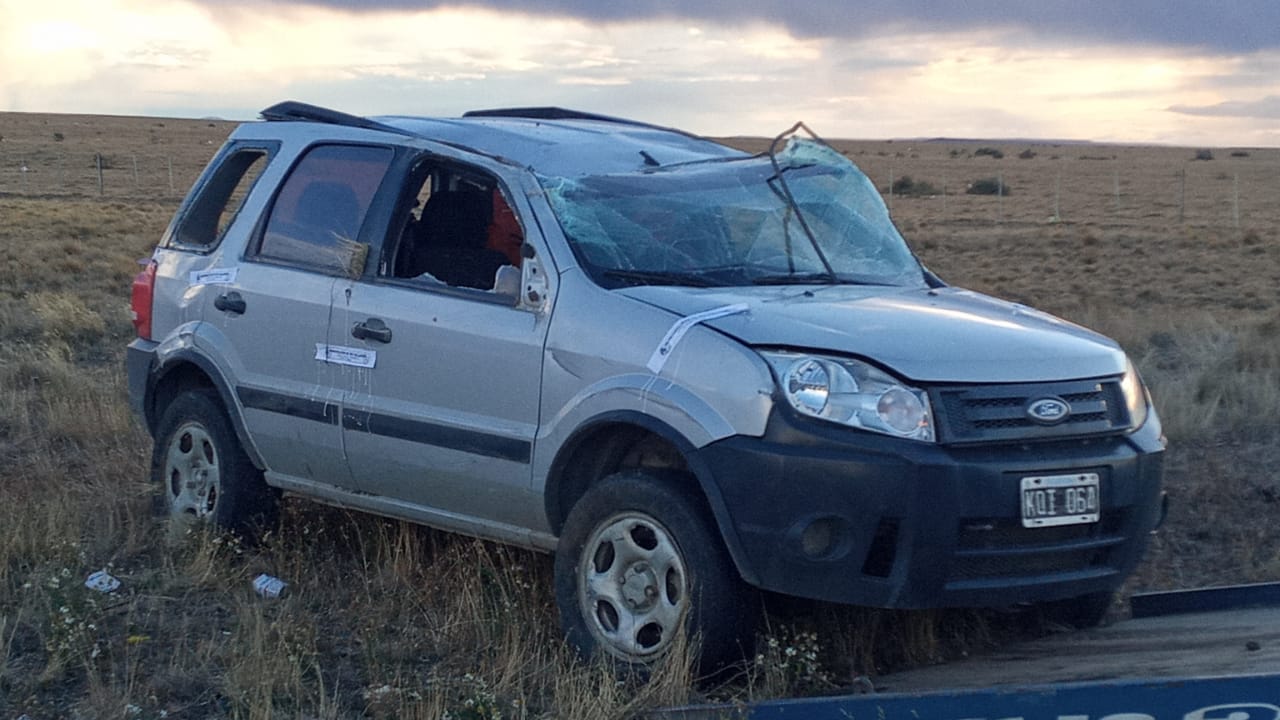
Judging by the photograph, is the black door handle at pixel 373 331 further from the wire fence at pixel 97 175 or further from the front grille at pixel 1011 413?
the wire fence at pixel 97 175

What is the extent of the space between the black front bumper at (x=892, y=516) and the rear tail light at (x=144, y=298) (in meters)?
3.25

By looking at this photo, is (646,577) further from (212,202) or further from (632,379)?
(212,202)

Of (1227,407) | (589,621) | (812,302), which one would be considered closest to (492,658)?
(589,621)

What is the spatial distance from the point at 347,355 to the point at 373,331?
0.63 feet

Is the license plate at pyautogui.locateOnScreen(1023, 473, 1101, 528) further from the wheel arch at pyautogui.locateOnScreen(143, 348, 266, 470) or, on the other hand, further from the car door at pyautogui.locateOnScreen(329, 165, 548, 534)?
the wheel arch at pyautogui.locateOnScreen(143, 348, 266, 470)

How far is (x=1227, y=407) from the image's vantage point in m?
9.16

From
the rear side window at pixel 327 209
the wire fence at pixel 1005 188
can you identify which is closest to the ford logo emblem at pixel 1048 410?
the rear side window at pixel 327 209

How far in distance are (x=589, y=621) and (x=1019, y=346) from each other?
154cm

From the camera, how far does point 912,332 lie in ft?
15.3

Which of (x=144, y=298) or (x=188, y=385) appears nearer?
(x=188, y=385)

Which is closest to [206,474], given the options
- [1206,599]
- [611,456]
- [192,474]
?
[192,474]

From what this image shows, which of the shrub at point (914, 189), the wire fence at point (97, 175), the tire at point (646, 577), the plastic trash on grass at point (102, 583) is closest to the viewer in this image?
the tire at point (646, 577)

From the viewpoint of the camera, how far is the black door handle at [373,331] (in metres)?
5.59

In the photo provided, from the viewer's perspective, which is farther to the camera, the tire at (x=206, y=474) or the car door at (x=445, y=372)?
the tire at (x=206, y=474)
